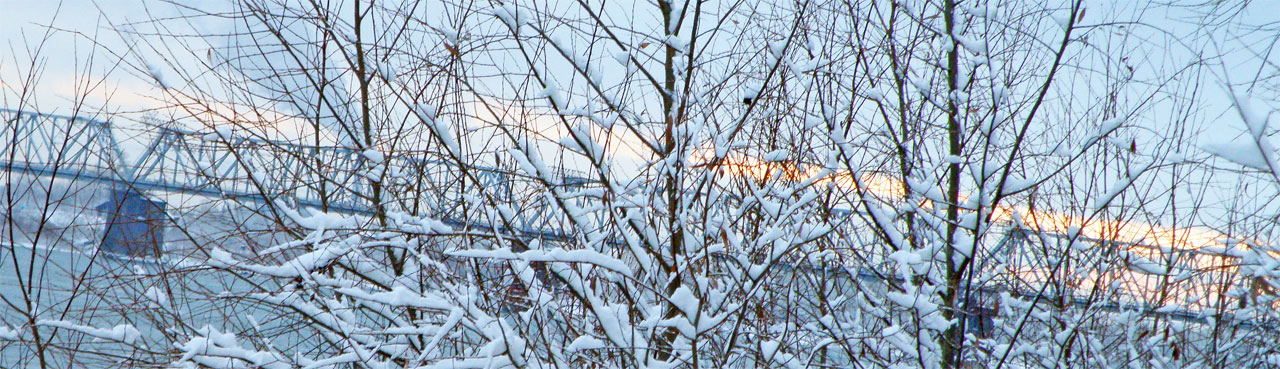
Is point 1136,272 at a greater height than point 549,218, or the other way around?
point 1136,272

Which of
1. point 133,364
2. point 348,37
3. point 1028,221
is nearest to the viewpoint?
point 133,364

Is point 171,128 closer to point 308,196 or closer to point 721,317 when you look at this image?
point 308,196

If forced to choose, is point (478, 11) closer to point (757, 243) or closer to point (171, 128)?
point (757, 243)

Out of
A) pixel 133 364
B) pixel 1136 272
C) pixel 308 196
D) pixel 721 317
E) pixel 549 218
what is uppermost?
pixel 308 196

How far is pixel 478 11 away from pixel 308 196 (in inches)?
58.2

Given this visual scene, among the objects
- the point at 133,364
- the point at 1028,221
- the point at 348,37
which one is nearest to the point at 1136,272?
the point at 1028,221

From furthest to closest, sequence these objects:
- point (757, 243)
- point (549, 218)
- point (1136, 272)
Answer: point (1136, 272), point (549, 218), point (757, 243)

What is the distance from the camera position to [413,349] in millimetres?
3311

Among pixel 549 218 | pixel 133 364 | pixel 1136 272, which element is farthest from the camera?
pixel 1136 272

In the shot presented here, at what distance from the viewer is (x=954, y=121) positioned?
4.28 m

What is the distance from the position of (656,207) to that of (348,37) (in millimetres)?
1668

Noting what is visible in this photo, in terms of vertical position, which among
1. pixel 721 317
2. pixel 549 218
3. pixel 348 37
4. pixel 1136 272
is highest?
pixel 348 37

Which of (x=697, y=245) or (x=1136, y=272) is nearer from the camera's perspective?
(x=697, y=245)

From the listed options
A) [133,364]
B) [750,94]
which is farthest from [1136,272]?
[133,364]
